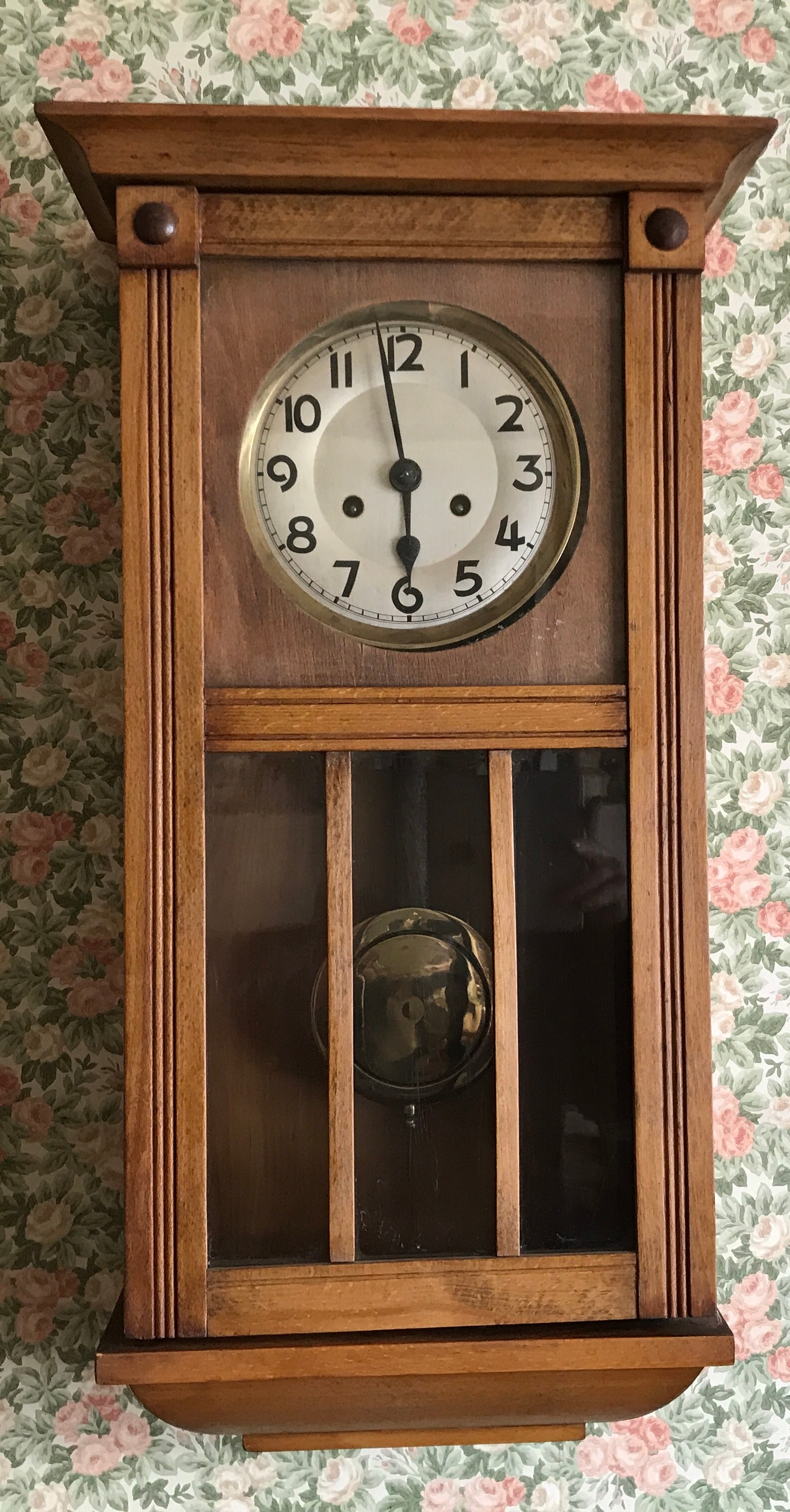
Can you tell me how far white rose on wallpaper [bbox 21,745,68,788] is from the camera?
1075 millimetres

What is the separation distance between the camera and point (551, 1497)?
1083mm

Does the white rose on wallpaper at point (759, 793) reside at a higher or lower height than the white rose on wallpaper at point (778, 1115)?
higher

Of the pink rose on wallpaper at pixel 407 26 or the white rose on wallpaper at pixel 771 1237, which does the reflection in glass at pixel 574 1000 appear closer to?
the white rose on wallpaper at pixel 771 1237

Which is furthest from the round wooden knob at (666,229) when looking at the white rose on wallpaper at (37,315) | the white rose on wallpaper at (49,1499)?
the white rose on wallpaper at (49,1499)

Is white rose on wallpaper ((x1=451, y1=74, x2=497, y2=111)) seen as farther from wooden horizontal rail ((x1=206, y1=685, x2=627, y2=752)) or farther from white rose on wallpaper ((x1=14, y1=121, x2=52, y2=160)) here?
wooden horizontal rail ((x1=206, y1=685, x2=627, y2=752))

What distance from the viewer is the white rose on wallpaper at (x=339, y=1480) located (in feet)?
3.50

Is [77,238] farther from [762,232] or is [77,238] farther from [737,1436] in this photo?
[737,1436]

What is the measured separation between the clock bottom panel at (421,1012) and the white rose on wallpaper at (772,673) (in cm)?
34

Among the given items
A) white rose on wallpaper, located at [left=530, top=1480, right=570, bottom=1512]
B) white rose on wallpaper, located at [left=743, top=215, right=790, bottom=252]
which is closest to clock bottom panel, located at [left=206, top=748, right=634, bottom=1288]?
white rose on wallpaper, located at [left=530, top=1480, right=570, bottom=1512]

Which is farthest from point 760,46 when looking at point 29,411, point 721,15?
point 29,411

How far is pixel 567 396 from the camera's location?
0.86m

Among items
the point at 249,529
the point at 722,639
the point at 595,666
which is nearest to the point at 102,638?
the point at 249,529

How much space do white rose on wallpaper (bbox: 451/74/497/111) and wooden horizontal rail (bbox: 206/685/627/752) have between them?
0.63 meters

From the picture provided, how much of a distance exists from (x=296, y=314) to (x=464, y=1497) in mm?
1025
